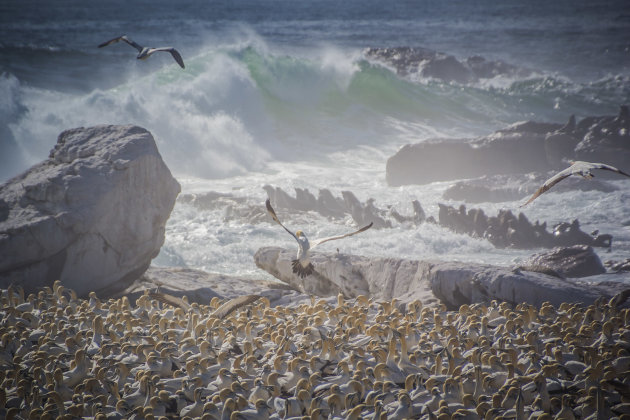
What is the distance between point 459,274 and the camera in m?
7.41

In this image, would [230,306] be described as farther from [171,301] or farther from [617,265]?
[617,265]

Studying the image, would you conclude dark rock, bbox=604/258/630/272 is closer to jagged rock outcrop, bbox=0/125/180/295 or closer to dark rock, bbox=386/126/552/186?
dark rock, bbox=386/126/552/186

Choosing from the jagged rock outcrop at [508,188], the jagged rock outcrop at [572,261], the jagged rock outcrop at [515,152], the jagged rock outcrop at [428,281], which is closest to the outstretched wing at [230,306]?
the jagged rock outcrop at [428,281]

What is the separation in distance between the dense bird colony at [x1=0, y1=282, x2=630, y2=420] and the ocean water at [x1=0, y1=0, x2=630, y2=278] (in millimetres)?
4981

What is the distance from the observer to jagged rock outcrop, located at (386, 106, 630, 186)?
16531 millimetres

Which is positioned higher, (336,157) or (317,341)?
(317,341)

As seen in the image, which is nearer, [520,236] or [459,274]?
[459,274]

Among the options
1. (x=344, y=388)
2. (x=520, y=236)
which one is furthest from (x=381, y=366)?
(x=520, y=236)

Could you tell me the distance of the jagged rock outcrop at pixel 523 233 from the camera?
1148cm

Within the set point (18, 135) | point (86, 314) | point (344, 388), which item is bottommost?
point (18, 135)

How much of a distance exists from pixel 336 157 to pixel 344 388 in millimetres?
17864

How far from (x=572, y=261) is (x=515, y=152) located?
27.2 feet

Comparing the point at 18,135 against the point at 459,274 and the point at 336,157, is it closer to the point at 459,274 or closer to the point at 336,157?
the point at 336,157

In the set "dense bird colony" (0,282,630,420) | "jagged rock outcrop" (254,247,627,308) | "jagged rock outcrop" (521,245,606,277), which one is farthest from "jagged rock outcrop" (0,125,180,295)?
"jagged rock outcrop" (521,245,606,277)
